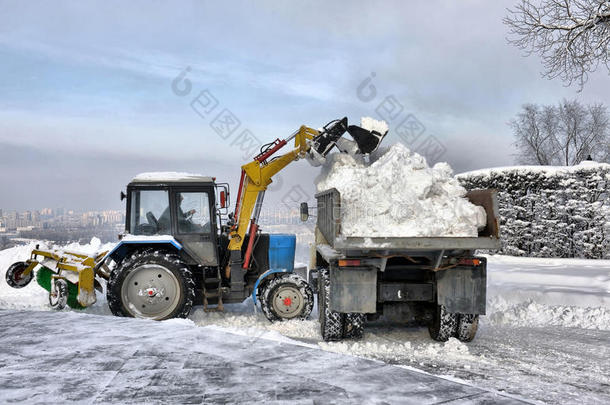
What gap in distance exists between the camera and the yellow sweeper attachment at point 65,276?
7.81 metres

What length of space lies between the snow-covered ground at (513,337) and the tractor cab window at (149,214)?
5.05 feet

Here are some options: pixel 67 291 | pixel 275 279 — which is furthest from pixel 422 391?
pixel 67 291

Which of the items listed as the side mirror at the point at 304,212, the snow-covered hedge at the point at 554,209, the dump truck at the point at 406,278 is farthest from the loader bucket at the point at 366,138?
the snow-covered hedge at the point at 554,209

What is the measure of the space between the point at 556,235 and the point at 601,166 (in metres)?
2.41

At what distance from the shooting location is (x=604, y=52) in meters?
11.5

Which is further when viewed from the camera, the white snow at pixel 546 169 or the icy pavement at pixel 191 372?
the white snow at pixel 546 169

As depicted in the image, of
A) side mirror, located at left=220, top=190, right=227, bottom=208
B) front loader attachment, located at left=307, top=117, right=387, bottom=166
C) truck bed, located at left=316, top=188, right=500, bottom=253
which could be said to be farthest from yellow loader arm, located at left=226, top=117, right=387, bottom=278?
truck bed, located at left=316, top=188, right=500, bottom=253

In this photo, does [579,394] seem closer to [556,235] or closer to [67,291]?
[67,291]

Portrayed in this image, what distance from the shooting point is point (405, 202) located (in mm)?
6289

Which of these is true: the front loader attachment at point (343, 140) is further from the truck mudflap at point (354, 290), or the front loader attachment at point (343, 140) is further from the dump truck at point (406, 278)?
the truck mudflap at point (354, 290)

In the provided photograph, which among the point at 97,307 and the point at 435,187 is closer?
the point at 435,187

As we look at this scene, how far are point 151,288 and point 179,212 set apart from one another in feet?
4.20

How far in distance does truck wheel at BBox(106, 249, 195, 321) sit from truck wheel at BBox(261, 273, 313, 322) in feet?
3.83

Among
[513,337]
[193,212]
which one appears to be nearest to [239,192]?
[193,212]
